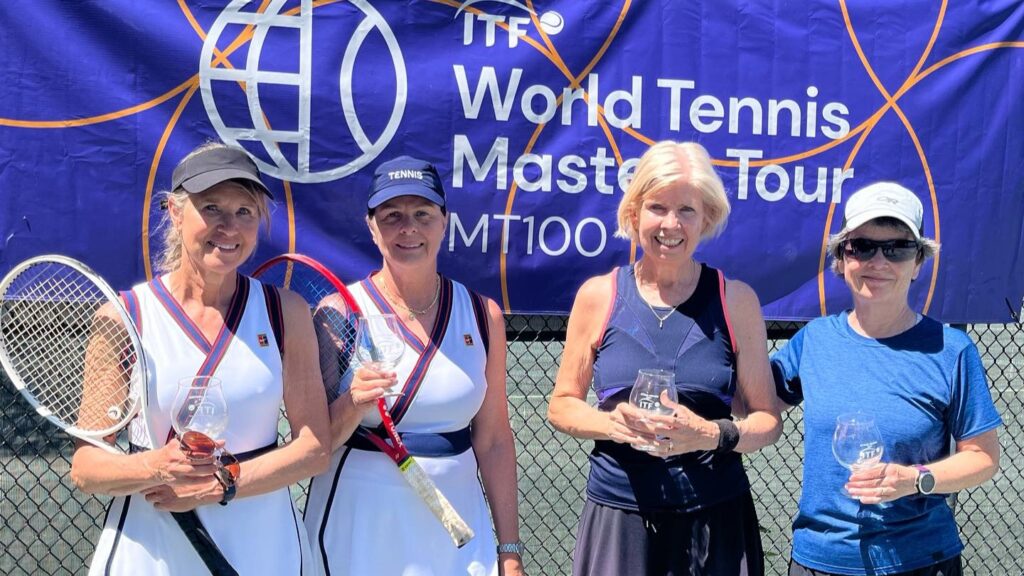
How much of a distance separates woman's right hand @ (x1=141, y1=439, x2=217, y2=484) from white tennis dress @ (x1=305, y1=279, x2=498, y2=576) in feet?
1.61

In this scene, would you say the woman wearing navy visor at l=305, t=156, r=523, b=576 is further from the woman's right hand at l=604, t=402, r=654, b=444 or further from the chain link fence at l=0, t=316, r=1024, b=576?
the chain link fence at l=0, t=316, r=1024, b=576

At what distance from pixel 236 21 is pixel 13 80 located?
0.80m

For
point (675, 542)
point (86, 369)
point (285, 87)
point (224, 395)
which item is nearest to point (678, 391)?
point (675, 542)

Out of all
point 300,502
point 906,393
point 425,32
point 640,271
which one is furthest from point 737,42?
point 300,502

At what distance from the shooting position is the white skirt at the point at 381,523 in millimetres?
2928

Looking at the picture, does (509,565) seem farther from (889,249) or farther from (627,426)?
(889,249)

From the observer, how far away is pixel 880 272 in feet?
9.86

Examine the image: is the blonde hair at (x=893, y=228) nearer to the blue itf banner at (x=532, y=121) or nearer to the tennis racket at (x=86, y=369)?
the blue itf banner at (x=532, y=121)

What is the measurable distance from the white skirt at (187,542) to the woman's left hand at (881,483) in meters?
1.49

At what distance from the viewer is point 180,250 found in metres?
2.92

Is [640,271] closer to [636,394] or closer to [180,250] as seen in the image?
[636,394]

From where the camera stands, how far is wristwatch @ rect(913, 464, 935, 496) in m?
2.85

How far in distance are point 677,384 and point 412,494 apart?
0.80 meters

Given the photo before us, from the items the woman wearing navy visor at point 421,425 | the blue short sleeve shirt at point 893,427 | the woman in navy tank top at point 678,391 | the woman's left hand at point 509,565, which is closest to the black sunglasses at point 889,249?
the blue short sleeve shirt at point 893,427
